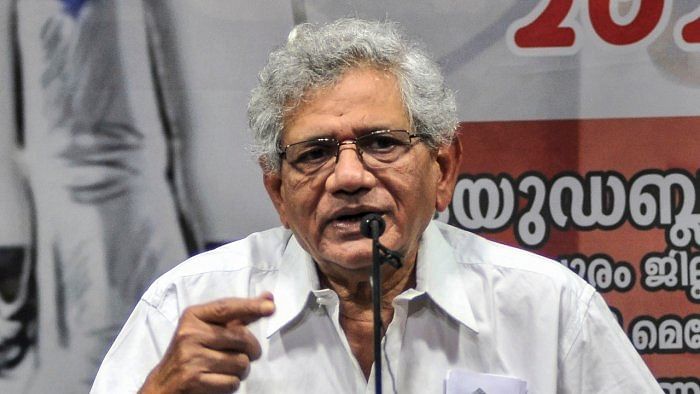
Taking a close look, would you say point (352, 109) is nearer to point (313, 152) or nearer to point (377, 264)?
point (313, 152)

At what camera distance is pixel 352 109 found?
58.9 inches

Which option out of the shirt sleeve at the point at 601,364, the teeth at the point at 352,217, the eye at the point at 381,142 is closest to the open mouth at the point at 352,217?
the teeth at the point at 352,217

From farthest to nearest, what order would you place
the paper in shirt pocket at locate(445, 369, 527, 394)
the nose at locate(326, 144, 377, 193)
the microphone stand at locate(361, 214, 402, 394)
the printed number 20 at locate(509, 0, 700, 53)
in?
the printed number 20 at locate(509, 0, 700, 53), the paper in shirt pocket at locate(445, 369, 527, 394), the nose at locate(326, 144, 377, 193), the microphone stand at locate(361, 214, 402, 394)

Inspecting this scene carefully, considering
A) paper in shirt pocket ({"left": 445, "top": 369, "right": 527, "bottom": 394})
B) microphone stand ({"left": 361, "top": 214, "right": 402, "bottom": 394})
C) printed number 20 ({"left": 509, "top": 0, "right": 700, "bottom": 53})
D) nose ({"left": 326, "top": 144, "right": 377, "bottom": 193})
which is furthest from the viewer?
printed number 20 ({"left": 509, "top": 0, "right": 700, "bottom": 53})

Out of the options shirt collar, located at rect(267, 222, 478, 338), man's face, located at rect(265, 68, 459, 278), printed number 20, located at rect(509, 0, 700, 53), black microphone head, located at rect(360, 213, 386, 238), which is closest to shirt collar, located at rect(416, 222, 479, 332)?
shirt collar, located at rect(267, 222, 478, 338)

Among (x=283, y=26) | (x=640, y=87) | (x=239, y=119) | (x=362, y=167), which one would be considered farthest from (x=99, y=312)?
(x=640, y=87)

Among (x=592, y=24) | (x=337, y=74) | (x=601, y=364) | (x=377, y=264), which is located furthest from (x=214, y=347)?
(x=592, y=24)

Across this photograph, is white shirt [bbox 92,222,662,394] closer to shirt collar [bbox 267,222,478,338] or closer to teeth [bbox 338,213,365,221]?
shirt collar [bbox 267,222,478,338]

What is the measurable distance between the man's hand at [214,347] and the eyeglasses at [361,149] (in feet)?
0.97

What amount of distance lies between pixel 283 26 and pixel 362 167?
0.72 metres

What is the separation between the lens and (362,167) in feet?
4.83

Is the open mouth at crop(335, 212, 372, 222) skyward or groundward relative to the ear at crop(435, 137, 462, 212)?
groundward

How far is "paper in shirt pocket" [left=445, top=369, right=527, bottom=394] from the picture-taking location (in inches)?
61.9

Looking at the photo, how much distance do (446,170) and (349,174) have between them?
27cm
